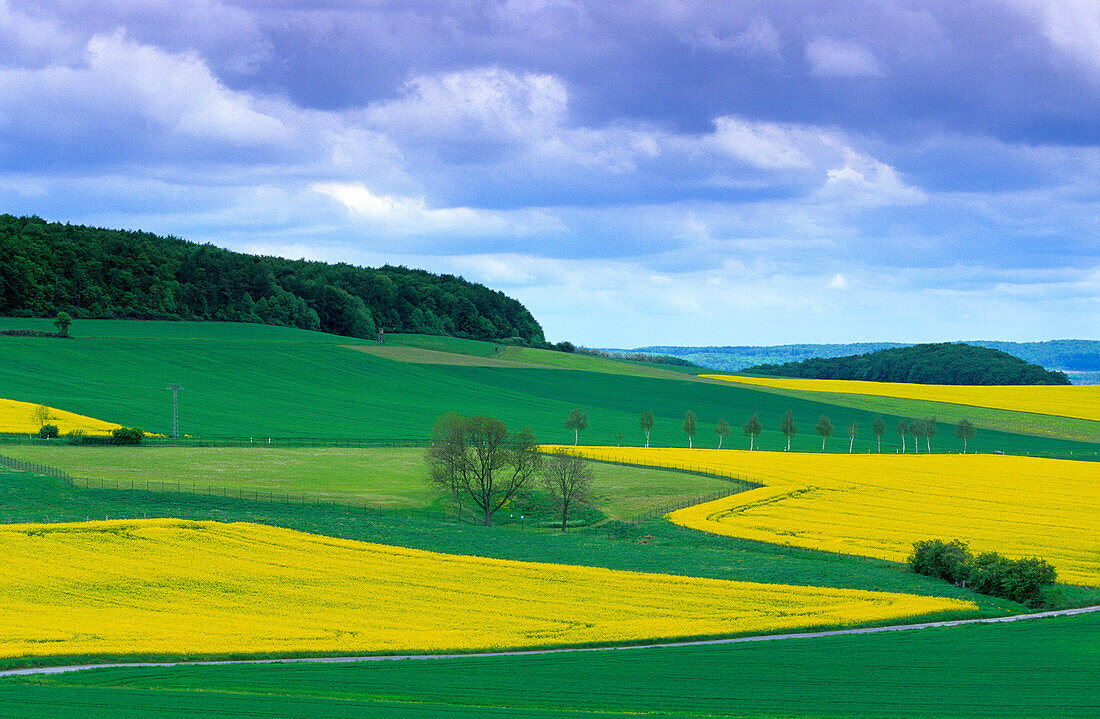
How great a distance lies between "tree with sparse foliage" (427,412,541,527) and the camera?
217 feet

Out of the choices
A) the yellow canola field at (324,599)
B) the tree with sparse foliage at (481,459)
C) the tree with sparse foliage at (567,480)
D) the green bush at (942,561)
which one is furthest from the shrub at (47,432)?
the green bush at (942,561)

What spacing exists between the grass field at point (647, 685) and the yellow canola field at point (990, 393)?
4015 inches

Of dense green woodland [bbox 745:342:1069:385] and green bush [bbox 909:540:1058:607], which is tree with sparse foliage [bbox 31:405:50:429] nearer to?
green bush [bbox 909:540:1058:607]

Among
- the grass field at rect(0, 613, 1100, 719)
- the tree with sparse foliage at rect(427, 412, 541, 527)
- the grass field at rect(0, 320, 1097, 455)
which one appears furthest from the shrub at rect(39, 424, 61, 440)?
the grass field at rect(0, 613, 1100, 719)

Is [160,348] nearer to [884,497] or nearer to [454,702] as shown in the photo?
[884,497]

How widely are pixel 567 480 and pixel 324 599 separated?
27.6 m

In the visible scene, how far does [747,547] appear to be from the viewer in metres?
52.7

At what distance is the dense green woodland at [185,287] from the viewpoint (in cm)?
14312

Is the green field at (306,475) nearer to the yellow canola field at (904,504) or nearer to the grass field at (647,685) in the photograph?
the yellow canola field at (904,504)

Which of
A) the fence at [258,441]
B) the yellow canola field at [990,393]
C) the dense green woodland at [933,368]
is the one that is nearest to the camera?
the fence at [258,441]

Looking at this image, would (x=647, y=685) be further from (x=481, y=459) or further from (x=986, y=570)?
(x=481, y=459)

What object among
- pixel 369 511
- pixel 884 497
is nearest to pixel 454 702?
pixel 369 511

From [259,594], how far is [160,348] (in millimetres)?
97668

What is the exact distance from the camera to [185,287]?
15988 centimetres
